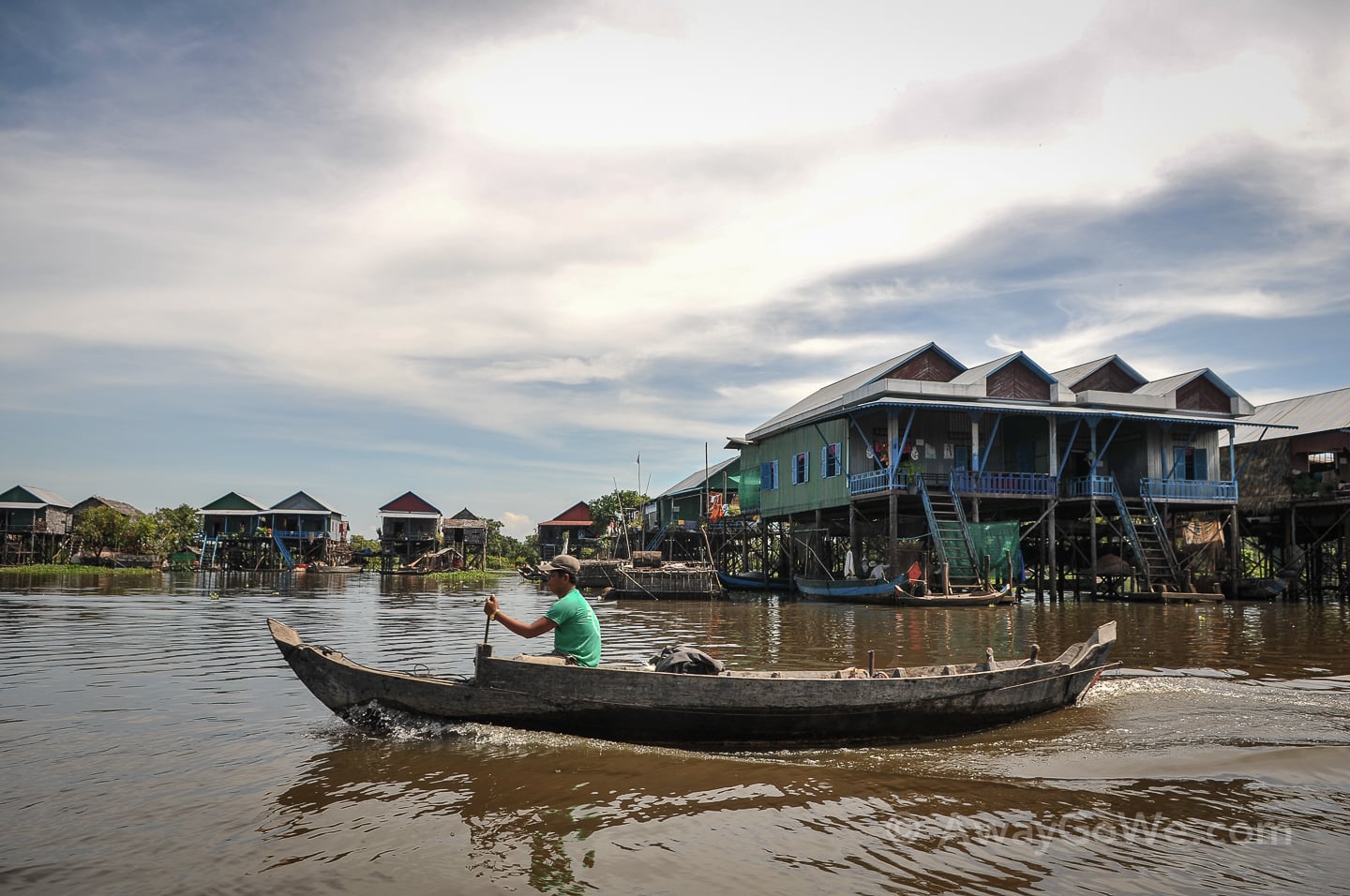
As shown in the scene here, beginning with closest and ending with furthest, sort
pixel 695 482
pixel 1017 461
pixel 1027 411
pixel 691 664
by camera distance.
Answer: pixel 691 664
pixel 1027 411
pixel 1017 461
pixel 695 482

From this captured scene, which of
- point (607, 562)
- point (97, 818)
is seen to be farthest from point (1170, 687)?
point (607, 562)

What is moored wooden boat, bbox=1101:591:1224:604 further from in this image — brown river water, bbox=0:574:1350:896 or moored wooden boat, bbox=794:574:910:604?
brown river water, bbox=0:574:1350:896

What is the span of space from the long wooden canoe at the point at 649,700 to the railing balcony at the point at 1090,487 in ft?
71.0

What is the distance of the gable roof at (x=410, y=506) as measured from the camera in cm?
5488

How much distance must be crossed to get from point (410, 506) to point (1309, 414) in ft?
149

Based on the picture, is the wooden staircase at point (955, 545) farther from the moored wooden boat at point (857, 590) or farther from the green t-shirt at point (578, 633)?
the green t-shirt at point (578, 633)

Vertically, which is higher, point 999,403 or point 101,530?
point 999,403

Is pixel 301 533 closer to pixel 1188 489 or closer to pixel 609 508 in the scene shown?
pixel 609 508

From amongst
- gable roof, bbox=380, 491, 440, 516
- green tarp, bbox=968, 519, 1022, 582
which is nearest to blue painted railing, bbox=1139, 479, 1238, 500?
green tarp, bbox=968, 519, 1022, 582

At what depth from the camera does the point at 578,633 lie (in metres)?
7.75

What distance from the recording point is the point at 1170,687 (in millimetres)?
10344

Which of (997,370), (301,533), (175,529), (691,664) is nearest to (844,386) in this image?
(997,370)

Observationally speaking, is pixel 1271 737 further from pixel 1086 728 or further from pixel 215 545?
pixel 215 545

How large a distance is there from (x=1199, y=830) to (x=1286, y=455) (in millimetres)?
31167
